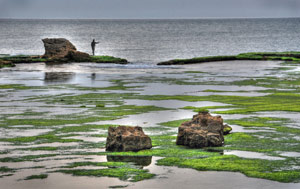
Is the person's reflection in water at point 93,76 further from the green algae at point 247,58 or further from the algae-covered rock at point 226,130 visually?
the algae-covered rock at point 226,130

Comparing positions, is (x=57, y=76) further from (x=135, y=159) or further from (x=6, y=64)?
(x=135, y=159)

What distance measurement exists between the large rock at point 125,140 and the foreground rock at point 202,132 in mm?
1884

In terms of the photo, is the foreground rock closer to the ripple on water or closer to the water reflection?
the ripple on water

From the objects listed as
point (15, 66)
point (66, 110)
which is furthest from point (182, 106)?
point (15, 66)

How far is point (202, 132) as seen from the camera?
25.4 metres

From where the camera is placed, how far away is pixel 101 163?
73.8 ft

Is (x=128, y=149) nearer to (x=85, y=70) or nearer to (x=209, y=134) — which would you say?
(x=209, y=134)

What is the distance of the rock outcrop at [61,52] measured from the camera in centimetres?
9500

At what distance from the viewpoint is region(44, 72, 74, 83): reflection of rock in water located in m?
64.1

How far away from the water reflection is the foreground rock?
38013 millimetres

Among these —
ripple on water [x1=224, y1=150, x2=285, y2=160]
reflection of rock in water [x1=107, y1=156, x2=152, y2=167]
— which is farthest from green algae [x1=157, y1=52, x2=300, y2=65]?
reflection of rock in water [x1=107, y1=156, x2=152, y2=167]

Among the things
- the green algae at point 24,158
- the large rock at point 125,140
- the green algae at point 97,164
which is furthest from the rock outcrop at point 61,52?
the green algae at point 97,164

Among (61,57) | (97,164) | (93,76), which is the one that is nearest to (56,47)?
(61,57)

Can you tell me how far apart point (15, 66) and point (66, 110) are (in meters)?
48.3
